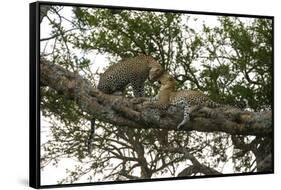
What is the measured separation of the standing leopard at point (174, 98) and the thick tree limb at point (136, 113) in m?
0.05

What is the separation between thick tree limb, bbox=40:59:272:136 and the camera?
19.0 feet

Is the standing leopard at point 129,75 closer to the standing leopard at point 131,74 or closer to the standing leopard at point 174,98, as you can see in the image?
the standing leopard at point 131,74

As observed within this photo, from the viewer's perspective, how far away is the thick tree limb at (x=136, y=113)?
5.78 meters

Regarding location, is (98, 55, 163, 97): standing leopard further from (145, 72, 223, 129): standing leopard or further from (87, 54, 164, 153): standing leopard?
(145, 72, 223, 129): standing leopard

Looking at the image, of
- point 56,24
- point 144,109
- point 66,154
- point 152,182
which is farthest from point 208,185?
point 56,24

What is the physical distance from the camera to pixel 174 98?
6195mm

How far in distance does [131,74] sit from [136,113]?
1.09ft

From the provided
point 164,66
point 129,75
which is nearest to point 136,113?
point 129,75

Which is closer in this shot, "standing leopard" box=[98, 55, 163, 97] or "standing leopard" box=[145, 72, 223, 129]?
"standing leopard" box=[98, 55, 163, 97]

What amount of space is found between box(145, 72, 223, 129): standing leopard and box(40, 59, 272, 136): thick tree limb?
5 centimetres

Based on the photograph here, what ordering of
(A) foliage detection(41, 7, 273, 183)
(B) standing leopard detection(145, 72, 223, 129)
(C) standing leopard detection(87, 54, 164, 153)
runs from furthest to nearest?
(B) standing leopard detection(145, 72, 223, 129) → (C) standing leopard detection(87, 54, 164, 153) → (A) foliage detection(41, 7, 273, 183)

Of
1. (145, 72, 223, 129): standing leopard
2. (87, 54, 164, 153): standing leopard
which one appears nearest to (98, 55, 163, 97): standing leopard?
(87, 54, 164, 153): standing leopard

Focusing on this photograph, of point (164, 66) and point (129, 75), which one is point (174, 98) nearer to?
point (164, 66)

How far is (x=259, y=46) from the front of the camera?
665 centimetres
